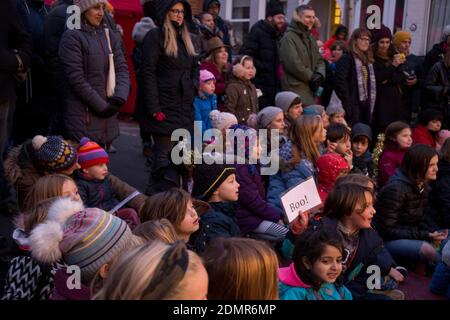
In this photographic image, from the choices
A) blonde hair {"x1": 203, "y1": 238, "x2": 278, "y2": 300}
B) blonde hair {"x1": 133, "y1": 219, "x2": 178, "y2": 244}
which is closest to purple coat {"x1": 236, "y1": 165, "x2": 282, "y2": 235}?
blonde hair {"x1": 133, "y1": 219, "x2": 178, "y2": 244}

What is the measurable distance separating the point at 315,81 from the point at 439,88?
179 cm

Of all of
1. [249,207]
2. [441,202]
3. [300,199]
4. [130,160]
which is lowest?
[130,160]

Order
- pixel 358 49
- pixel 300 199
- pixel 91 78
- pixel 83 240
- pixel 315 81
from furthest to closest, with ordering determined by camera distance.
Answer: pixel 358 49 → pixel 315 81 → pixel 91 78 → pixel 300 199 → pixel 83 240

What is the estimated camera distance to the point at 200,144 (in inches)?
226

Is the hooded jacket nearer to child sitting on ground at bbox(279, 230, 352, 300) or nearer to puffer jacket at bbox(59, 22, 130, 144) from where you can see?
child sitting on ground at bbox(279, 230, 352, 300)

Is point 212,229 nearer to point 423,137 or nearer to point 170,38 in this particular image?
point 170,38

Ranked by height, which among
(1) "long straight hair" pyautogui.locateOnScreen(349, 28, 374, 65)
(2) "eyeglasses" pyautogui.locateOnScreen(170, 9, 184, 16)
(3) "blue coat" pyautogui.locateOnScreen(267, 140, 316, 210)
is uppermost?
(2) "eyeglasses" pyautogui.locateOnScreen(170, 9, 184, 16)

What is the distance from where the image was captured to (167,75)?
235 inches

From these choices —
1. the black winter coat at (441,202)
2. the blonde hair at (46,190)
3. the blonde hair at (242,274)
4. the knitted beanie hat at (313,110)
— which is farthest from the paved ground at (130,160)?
the blonde hair at (242,274)

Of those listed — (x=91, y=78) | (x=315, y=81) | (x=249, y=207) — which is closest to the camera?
(x=249, y=207)

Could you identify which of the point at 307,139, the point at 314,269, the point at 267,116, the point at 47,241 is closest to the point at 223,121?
the point at 267,116

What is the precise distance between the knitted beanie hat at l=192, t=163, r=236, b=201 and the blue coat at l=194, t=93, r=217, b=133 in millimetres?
1776

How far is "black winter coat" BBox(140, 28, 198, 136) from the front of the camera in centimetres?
585

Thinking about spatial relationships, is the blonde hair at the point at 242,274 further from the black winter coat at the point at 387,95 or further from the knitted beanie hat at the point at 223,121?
the black winter coat at the point at 387,95
